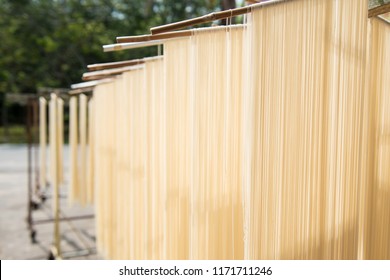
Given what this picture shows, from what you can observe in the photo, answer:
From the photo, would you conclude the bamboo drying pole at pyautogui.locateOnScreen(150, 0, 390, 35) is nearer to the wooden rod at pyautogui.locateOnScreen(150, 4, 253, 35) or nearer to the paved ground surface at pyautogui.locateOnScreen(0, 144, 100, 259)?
the wooden rod at pyautogui.locateOnScreen(150, 4, 253, 35)

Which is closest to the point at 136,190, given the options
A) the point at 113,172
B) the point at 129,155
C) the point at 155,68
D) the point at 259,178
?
the point at 129,155

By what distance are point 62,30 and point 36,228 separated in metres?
19.8

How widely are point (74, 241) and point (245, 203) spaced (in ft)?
17.7

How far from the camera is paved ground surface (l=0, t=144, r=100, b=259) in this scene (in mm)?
5891

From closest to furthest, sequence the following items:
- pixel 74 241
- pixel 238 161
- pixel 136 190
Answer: pixel 238 161 → pixel 136 190 → pixel 74 241

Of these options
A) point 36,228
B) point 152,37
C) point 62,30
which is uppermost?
point 62,30

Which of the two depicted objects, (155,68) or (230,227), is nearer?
(230,227)

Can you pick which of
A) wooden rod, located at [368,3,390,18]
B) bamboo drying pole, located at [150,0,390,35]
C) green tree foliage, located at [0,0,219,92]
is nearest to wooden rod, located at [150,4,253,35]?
bamboo drying pole, located at [150,0,390,35]

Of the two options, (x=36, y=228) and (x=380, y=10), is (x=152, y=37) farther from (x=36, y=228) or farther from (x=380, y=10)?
(x=36, y=228)

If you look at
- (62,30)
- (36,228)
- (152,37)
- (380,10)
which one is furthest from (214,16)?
(62,30)

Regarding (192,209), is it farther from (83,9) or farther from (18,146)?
(83,9)

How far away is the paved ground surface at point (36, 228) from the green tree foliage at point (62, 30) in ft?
50.5

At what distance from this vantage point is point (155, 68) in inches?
111

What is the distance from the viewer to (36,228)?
23.8 feet
